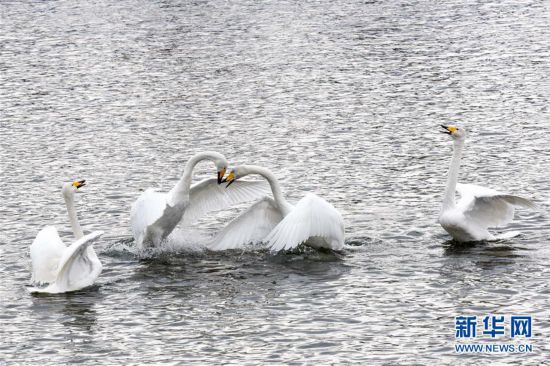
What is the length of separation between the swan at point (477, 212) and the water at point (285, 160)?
35 centimetres

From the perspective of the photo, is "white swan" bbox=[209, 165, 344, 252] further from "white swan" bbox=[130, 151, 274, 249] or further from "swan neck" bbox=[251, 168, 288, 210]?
"white swan" bbox=[130, 151, 274, 249]

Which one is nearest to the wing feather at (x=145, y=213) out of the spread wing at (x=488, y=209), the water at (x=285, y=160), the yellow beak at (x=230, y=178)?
the water at (x=285, y=160)

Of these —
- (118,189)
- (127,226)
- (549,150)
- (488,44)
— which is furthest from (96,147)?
(488,44)

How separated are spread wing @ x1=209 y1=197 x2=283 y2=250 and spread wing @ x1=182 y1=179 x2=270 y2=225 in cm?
84

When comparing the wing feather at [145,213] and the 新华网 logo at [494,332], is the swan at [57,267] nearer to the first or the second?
the wing feather at [145,213]

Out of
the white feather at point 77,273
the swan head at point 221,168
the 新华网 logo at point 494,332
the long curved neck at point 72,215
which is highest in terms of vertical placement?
the swan head at point 221,168

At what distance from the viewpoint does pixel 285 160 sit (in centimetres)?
2333

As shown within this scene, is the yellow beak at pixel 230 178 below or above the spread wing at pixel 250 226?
above

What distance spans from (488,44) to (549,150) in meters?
13.0

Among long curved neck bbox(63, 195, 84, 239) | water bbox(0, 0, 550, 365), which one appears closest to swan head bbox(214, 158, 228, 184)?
water bbox(0, 0, 550, 365)

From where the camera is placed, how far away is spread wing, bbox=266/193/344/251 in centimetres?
1752

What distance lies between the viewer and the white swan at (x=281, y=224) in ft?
57.6

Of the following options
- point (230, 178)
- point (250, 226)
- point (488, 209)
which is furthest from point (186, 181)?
point (488, 209)

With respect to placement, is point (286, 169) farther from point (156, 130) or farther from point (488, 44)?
point (488, 44)
